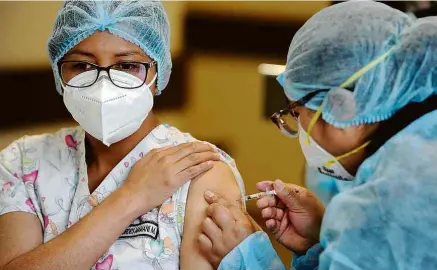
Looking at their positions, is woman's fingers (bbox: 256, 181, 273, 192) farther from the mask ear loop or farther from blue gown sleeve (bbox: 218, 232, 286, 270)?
the mask ear loop

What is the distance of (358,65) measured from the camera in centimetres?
124

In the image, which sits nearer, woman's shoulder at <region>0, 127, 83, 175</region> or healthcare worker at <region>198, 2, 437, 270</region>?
healthcare worker at <region>198, 2, 437, 270</region>

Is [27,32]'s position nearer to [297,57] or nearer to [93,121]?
[93,121]

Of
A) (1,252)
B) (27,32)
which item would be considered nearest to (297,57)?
(1,252)

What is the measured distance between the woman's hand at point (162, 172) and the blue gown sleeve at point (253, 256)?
0.24m

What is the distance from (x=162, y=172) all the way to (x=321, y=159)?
44cm

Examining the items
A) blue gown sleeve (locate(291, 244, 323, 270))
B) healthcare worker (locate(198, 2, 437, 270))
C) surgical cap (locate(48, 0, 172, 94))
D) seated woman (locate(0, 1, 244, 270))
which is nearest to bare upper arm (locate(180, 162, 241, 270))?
seated woman (locate(0, 1, 244, 270))

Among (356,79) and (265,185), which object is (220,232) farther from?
(356,79)

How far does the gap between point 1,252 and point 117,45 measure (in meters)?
0.65

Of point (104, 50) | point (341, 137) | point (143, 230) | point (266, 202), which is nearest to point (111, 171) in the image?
point (143, 230)

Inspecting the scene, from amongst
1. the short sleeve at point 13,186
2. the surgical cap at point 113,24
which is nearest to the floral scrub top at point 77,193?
the short sleeve at point 13,186

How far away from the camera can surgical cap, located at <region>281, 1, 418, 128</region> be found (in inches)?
48.5

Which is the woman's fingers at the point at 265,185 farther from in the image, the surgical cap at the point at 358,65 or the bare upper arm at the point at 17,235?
the bare upper arm at the point at 17,235

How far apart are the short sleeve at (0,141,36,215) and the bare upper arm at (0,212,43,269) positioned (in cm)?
2
